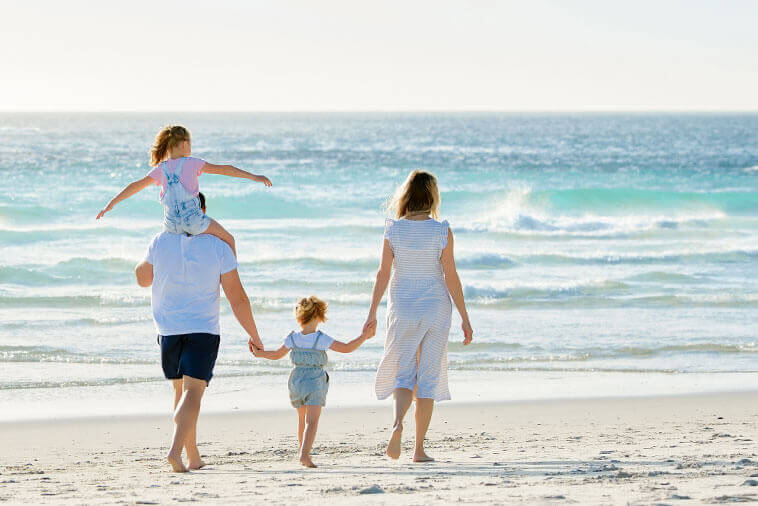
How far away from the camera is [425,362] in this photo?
5.15 m

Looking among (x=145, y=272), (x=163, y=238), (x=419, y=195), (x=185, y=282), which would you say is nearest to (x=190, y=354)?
(x=185, y=282)

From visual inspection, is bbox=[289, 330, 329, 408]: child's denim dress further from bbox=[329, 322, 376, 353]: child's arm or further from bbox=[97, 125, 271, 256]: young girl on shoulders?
bbox=[97, 125, 271, 256]: young girl on shoulders

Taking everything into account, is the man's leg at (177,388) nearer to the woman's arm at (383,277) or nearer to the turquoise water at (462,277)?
the woman's arm at (383,277)

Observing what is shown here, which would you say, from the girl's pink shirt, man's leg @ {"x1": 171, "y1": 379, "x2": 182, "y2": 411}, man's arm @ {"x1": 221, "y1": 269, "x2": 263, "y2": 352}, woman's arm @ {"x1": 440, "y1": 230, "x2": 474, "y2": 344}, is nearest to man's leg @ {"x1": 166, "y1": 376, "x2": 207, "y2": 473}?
man's leg @ {"x1": 171, "y1": 379, "x2": 182, "y2": 411}

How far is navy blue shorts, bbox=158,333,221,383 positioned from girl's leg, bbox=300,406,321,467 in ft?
2.03

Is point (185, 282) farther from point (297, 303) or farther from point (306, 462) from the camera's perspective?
point (306, 462)

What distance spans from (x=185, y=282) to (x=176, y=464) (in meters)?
0.94

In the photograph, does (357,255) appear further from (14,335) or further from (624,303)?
(14,335)

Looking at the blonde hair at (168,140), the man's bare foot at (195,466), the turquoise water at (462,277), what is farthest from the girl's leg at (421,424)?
the turquoise water at (462,277)

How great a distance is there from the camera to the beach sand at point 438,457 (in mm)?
4230

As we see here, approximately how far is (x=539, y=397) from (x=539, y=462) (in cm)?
263

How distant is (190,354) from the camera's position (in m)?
4.71

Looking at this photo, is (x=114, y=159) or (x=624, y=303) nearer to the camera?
(x=624, y=303)

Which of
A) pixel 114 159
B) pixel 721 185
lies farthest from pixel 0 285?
pixel 114 159
